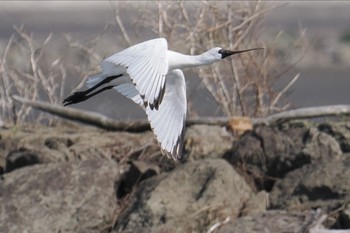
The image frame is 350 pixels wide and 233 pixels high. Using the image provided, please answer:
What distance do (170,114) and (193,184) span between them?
617mm

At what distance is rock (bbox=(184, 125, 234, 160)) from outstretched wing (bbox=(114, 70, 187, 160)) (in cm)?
102

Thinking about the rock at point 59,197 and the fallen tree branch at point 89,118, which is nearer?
the rock at point 59,197

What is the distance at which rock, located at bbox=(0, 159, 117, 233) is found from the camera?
9734 mm

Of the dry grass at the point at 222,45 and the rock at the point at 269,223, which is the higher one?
the dry grass at the point at 222,45

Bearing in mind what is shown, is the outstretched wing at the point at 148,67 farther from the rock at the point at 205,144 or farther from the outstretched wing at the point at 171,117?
the rock at the point at 205,144

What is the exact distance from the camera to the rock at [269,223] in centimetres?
897

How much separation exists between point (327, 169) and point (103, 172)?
1.67 metres

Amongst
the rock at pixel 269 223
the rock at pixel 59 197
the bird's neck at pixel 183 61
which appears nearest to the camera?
the rock at pixel 269 223

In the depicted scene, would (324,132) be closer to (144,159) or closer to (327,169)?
(327,169)

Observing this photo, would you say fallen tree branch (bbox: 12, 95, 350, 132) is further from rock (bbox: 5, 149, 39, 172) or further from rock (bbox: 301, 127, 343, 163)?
rock (bbox: 5, 149, 39, 172)

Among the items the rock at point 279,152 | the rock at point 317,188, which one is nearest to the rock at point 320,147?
the rock at point 279,152

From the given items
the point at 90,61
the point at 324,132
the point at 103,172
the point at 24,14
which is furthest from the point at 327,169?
the point at 24,14

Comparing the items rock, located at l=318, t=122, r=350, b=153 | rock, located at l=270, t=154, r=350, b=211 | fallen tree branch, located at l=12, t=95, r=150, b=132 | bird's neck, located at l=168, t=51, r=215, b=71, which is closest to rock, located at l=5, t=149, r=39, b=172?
fallen tree branch, located at l=12, t=95, r=150, b=132

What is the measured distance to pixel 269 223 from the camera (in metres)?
9.04
